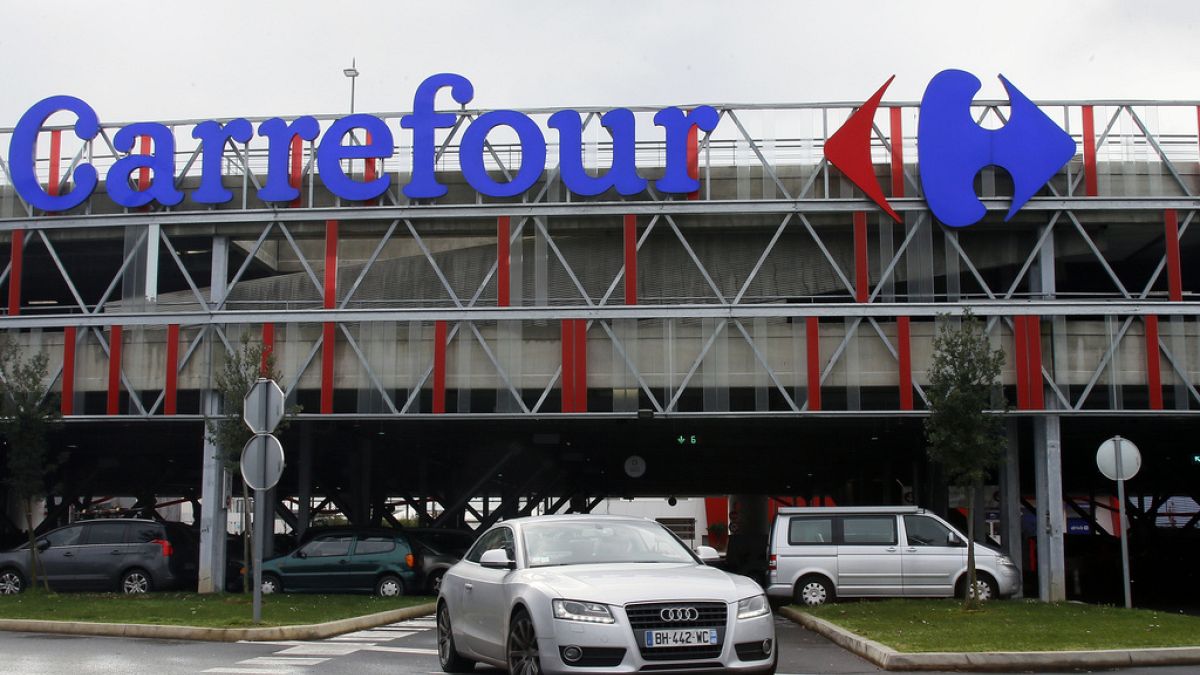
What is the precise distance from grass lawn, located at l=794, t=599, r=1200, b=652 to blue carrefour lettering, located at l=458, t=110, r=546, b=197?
11.3 meters

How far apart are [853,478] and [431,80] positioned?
24870 mm

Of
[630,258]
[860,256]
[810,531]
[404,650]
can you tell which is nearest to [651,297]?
[630,258]

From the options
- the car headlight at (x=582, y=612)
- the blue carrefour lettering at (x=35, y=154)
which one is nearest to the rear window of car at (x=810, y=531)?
the car headlight at (x=582, y=612)

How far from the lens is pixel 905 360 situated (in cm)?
2627

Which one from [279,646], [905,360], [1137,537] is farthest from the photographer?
[1137,537]

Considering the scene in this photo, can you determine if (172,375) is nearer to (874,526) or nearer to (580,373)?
(580,373)

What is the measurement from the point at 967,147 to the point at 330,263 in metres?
13.6

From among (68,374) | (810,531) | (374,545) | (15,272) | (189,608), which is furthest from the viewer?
(15,272)

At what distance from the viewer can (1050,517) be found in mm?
25719

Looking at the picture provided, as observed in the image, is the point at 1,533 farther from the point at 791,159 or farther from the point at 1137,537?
the point at 1137,537

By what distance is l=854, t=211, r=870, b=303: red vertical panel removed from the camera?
26.4 metres

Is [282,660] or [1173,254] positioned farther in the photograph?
[1173,254]

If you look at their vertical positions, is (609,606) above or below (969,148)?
below

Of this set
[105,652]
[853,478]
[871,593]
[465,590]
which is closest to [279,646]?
[105,652]
